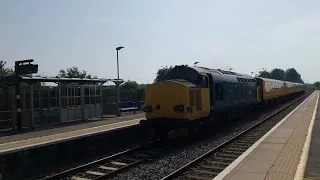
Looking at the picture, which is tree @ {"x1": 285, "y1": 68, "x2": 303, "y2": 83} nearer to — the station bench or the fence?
the station bench

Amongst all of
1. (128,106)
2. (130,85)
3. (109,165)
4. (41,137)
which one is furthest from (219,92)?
(130,85)

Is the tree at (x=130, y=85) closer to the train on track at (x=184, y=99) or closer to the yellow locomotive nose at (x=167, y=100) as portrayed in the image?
the train on track at (x=184, y=99)

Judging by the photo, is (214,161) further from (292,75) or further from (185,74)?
(292,75)

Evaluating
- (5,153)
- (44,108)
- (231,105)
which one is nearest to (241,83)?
(231,105)

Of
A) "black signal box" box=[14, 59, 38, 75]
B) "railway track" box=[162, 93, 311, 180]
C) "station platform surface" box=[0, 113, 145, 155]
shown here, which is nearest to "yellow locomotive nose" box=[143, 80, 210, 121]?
"railway track" box=[162, 93, 311, 180]

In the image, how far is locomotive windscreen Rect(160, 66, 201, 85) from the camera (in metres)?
14.0

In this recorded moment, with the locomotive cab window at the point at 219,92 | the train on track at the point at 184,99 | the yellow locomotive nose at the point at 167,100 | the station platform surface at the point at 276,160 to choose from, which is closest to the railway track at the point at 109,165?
the train on track at the point at 184,99

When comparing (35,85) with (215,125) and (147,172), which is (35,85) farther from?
(147,172)

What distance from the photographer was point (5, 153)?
29.8 feet

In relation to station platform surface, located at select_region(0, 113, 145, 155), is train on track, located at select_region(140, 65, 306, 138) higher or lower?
higher

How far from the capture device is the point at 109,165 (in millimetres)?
10250

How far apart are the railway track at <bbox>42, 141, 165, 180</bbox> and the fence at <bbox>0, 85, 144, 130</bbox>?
328 inches

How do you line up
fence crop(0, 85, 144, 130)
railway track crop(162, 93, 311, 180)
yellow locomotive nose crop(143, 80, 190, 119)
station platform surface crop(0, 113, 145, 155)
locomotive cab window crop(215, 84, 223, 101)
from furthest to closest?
fence crop(0, 85, 144, 130), locomotive cab window crop(215, 84, 223, 101), yellow locomotive nose crop(143, 80, 190, 119), station platform surface crop(0, 113, 145, 155), railway track crop(162, 93, 311, 180)

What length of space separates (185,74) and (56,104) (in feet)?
31.8
